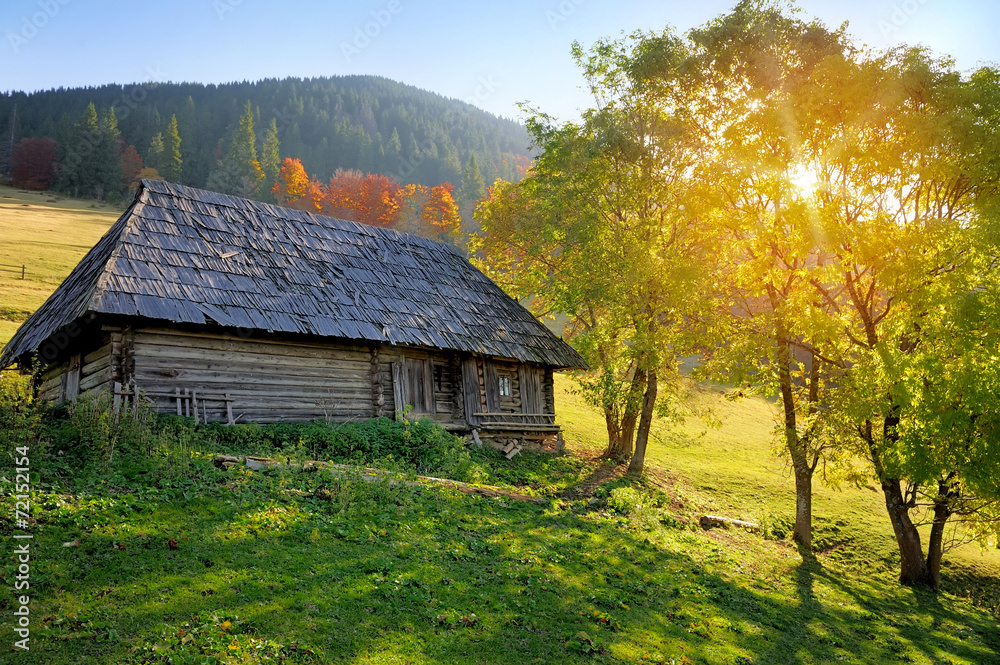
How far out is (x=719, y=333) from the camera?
16.0 meters

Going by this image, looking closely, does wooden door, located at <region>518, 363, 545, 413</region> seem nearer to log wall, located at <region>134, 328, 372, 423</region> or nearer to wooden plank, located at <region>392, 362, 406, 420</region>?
wooden plank, located at <region>392, 362, 406, 420</region>

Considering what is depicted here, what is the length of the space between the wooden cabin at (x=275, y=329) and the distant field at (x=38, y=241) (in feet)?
39.6

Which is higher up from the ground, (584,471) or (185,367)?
(185,367)

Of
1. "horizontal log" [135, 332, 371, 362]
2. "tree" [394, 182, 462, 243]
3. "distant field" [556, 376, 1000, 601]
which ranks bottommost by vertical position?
"distant field" [556, 376, 1000, 601]

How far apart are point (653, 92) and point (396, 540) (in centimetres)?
1570

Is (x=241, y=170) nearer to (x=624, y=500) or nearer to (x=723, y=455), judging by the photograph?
(x=723, y=455)

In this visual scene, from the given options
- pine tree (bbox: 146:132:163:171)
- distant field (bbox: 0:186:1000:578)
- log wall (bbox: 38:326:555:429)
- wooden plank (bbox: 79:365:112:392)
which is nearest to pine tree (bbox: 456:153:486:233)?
pine tree (bbox: 146:132:163:171)

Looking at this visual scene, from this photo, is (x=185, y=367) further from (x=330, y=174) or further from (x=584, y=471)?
(x=330, y=174)

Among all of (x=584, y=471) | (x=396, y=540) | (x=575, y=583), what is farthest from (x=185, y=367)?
(x=584, y=471)

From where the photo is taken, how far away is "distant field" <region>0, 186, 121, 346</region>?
98.5 ft

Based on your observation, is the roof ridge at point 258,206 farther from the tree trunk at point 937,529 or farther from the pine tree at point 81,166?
the pine tree at point 81,166

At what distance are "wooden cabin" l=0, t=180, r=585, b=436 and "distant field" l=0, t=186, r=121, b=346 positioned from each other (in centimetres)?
1208

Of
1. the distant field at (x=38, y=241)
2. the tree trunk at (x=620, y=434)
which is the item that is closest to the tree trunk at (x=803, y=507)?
the tree trunk at (x=620, y=434)

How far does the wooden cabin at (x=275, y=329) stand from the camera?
13906mm
